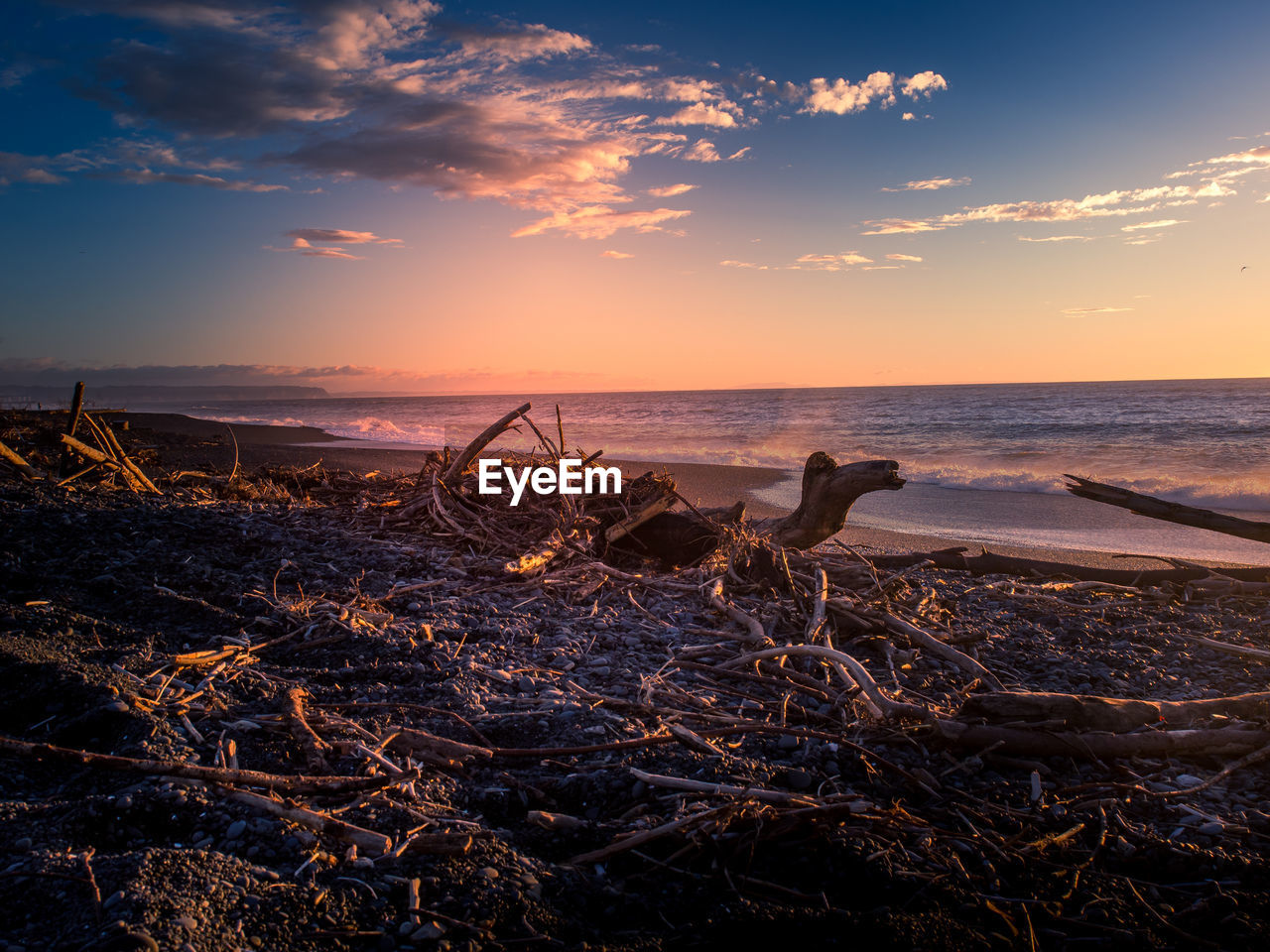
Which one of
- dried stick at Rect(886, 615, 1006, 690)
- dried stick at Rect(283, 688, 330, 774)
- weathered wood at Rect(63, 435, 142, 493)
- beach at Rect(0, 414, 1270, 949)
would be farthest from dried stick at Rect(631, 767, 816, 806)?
weathered wood at Rect(63, 435, 142, 493)

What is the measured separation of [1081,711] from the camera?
2.97m

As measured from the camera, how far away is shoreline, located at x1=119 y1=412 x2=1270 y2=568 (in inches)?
312

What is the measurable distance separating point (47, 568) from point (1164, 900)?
18.5 ft

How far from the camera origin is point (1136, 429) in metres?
30.0

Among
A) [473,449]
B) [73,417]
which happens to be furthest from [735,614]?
[73,417]

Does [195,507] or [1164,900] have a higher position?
[195,507]

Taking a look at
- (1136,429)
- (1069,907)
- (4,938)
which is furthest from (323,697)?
(1136,429)

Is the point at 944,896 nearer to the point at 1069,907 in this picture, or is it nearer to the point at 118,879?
the point at 1069,907

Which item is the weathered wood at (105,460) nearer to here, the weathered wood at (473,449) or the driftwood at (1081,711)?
the weathered wood at (473,449)

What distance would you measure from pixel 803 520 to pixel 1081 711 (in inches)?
132

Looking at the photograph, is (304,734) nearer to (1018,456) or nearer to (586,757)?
(586,757)

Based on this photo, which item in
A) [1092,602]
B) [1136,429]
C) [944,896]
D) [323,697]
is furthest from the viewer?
[1136,429]

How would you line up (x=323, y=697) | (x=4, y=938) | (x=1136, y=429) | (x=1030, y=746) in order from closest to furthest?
1. (x=4, y=938)
2. (x=1030, y=746)
3. (x=323, y=697)
4. (x=1136, y=429)

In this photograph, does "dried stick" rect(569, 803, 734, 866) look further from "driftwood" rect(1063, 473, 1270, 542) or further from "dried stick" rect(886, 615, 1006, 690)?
"driftwood" rect(1063, 473, 1270, 542)
